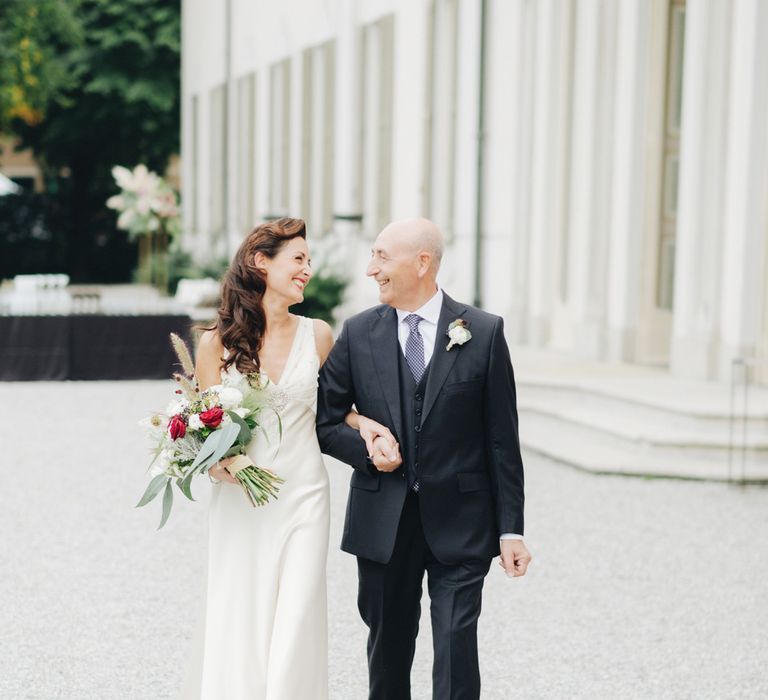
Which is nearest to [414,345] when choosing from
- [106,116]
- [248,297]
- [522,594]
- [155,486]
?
[248,297]

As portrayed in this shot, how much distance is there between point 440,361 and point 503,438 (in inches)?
11.5

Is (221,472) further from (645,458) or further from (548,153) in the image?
(548,153)

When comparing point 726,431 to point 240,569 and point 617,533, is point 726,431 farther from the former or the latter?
point 240,569

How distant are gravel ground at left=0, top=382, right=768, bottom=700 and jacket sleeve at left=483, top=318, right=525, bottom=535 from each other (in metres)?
1.35

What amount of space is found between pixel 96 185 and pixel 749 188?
3500 cm

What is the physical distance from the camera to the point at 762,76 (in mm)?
12703

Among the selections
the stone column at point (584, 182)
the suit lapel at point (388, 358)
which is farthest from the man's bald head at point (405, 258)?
the stone column at point (584, 182)

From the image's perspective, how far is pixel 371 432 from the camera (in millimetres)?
4543

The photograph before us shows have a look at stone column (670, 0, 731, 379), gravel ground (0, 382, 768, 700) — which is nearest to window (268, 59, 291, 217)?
stone column (670, 0, 731, 379)

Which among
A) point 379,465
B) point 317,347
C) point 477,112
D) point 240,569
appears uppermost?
point 477,112

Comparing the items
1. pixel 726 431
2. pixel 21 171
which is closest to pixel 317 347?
pixel 726 431

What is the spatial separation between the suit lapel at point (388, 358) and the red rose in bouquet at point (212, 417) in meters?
0.49

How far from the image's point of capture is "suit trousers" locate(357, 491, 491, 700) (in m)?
4.55

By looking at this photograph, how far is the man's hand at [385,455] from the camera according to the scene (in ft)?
14.6
